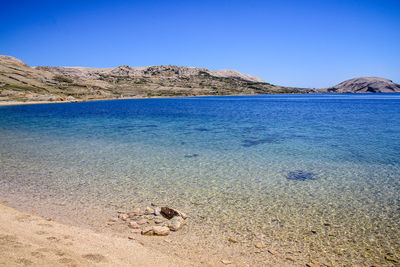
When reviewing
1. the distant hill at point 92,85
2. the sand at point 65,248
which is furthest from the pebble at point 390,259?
the distant hill at point 92,85

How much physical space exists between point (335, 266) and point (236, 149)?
39.0 ft

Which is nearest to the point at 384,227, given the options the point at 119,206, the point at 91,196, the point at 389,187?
the point at 389,187

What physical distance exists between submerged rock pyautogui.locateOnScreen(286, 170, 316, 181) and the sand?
24.6 ft

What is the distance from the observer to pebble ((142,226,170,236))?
6.71 m

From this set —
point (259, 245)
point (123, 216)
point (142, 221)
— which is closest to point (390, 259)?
point (259, 245)

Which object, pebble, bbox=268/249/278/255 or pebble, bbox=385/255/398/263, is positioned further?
pebble, bbox=268/249/278/255

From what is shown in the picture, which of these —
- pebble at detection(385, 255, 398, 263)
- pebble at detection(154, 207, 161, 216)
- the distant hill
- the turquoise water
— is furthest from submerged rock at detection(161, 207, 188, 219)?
the distant hill

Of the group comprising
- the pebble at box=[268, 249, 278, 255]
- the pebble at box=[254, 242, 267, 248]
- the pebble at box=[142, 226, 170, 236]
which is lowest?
the pebble at box=[254, 242, 267, 248]

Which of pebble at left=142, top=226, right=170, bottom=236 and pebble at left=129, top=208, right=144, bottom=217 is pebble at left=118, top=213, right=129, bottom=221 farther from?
pebble at left=142, top=226, right=170, bottom=236

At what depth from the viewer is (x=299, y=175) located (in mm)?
11781

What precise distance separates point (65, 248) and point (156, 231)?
2153 mm

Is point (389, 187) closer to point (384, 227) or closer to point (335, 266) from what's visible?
point (384, 227)

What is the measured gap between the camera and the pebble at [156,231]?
6.71 m

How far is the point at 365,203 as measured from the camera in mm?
8797
